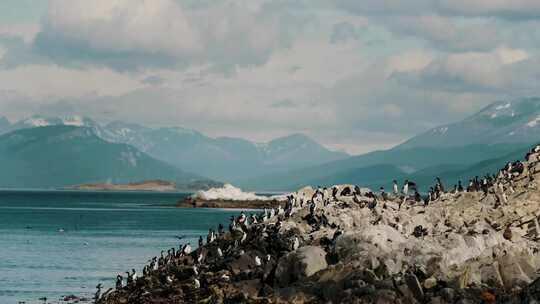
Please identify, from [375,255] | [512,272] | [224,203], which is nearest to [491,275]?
[512,272]

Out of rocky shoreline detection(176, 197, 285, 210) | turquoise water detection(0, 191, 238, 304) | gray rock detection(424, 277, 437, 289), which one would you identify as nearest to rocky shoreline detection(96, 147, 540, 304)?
gray rock detection(424, 277, 437, 289)

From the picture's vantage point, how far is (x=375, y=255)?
4191cm

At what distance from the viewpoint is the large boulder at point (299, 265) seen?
139 ft

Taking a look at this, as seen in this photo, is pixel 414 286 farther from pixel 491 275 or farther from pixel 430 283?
pixel 491 275

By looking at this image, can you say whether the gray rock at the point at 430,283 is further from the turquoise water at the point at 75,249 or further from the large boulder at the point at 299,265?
the turquoise water at the point at 75,249

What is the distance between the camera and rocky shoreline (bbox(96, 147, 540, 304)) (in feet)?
128

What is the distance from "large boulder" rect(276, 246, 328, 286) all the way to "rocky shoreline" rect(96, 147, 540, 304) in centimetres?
5

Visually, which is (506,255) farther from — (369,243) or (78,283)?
(78,283)

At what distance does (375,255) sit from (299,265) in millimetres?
3133

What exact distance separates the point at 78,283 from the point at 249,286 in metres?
20.3

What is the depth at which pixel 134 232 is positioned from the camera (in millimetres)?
106812

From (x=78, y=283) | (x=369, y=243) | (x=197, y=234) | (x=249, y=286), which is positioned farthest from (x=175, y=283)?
(x=197, y=234)

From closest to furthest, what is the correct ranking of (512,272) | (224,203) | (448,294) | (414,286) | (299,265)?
1. (448,294)
2. (414,286)
3. (512,272)
4. (299,265)
5. (224,203)

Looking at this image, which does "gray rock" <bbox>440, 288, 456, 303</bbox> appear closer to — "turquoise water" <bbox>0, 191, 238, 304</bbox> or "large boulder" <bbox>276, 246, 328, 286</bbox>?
"large boulder" <bbox>276, 246, 328, 286</bbox>
